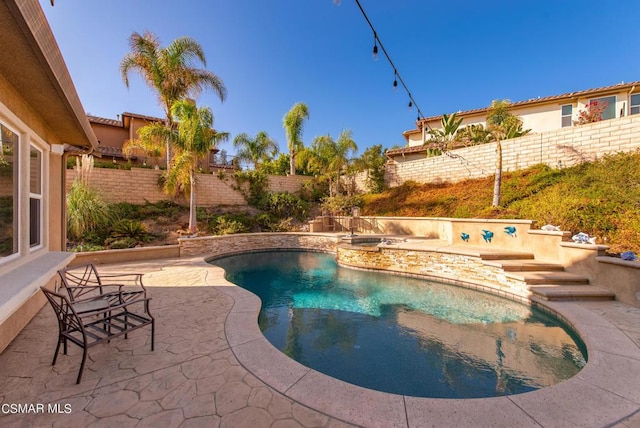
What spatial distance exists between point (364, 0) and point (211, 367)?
566cm

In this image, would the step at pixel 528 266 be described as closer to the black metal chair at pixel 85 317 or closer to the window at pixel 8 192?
the black metal chair at pixel 85 317

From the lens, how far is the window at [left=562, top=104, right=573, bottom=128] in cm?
1728

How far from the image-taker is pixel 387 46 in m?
4.92

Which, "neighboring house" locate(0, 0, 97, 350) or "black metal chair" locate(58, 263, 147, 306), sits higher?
"neighboring house" locate(0, 0, 97, 350)

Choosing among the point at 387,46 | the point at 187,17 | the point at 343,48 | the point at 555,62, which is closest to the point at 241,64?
the point at 187,17

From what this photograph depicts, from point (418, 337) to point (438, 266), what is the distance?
4087mm

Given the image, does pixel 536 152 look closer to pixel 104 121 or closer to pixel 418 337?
pixel 418 337

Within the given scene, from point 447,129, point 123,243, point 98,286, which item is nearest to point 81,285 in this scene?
point 98,286

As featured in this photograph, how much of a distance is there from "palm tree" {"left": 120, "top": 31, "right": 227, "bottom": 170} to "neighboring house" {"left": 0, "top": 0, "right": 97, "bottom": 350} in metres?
9.16

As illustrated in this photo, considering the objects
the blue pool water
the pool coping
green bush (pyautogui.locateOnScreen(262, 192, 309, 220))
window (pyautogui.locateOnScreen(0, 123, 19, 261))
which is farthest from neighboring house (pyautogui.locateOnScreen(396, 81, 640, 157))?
window (pyautogui.locateOnScreen(0, 123, 19, 261))

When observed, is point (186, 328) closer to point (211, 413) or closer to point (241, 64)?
point (211, 413)

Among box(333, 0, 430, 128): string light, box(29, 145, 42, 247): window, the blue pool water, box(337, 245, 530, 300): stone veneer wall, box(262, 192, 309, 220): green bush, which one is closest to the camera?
the blue pool water

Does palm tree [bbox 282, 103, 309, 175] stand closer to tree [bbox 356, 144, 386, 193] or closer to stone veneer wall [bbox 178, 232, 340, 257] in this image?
tree [bbox 356, 144, 386, 193]

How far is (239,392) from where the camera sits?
252 centimetres
